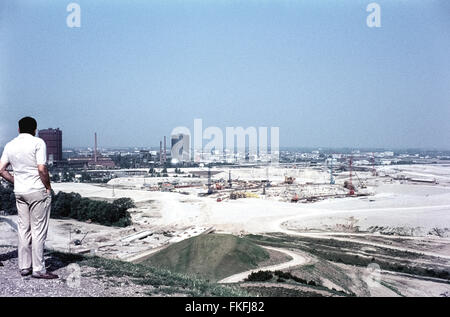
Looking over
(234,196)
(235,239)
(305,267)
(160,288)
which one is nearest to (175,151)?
(234,196)

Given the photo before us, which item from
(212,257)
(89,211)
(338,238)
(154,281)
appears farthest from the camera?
(89,211)

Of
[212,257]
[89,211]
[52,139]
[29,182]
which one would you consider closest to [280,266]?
[212,257]

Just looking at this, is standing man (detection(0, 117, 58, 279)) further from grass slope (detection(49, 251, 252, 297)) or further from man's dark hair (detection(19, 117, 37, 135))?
grass slope (detection(49, 251, 252, 297))

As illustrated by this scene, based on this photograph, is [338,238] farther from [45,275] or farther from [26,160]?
[26,160]

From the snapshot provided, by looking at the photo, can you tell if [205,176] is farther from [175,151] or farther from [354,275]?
[354,275]

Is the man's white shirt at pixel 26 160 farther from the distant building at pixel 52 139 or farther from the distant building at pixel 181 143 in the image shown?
the distant building at pixel 181 143

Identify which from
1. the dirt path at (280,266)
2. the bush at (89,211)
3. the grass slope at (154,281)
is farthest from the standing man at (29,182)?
the bush at (89,211)
